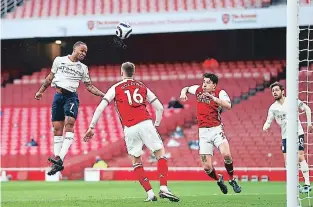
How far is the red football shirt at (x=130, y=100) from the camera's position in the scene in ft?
36.7

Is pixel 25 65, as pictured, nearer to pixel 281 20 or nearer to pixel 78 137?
pixel 78 137

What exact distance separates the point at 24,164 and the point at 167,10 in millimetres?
8492

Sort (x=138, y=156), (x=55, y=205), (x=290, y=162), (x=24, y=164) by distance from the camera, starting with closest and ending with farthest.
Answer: (x=290, y=162)
(x=55, y=205)
(x=138, y=156)
(x=24, y=164)

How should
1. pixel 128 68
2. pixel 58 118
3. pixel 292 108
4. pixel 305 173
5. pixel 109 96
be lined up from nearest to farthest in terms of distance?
pixel 292 108, pixel 109 96, pixel 128 68, pixel 58 118, pixel 305 173

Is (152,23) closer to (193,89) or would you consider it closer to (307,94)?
(307,94)

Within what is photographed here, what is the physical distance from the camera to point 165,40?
115 ft

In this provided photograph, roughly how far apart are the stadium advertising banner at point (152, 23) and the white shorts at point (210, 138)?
16028mm

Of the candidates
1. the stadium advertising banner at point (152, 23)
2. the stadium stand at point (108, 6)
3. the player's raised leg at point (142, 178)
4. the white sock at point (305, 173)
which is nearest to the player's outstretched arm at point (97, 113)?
the player's raised leg at point (142, 178)

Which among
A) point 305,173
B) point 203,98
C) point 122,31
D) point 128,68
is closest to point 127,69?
point 128,68

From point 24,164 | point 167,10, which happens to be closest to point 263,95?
point 167,10

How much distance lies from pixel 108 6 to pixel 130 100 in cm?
2000

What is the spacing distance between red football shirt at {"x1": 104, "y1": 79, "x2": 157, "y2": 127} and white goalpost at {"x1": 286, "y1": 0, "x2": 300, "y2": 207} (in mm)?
3247

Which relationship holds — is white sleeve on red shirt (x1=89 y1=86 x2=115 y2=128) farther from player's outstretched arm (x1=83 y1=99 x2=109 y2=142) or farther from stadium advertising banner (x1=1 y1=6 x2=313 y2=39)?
stadium advertising banner (x1=1 y1=6 x2=313 y2=39)

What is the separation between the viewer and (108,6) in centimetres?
3078
